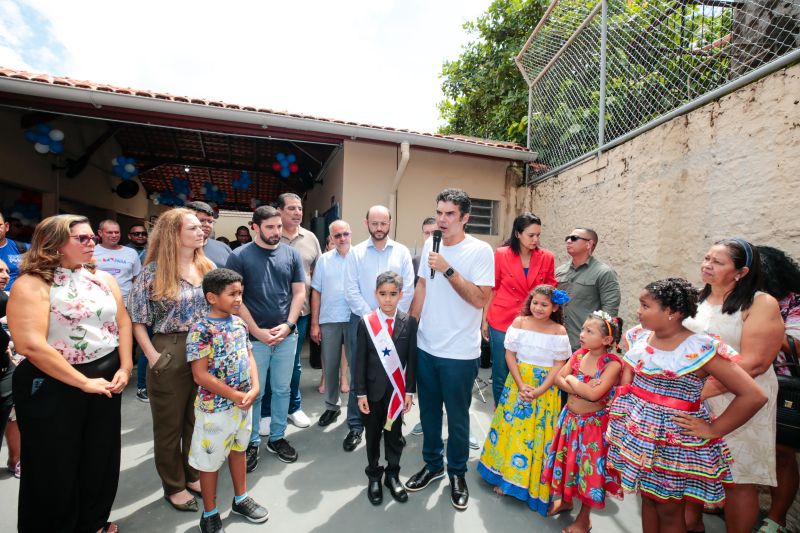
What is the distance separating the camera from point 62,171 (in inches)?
309

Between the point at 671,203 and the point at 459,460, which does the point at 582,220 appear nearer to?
the point at 671,203

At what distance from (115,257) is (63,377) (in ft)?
9.13

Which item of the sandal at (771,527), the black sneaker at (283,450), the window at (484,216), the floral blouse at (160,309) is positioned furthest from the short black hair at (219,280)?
the window at (484,216)

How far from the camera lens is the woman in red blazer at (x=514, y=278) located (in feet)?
11.0

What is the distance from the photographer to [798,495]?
7.89 ft

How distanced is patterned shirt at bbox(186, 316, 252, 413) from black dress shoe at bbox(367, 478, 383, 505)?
1114 mm

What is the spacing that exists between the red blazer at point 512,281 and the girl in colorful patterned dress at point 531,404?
2.37 ft

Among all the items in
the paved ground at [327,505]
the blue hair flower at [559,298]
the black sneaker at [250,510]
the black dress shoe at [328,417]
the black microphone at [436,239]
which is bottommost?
the paved ground at [327,505]

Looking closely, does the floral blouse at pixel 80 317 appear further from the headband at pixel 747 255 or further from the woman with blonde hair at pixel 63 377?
the headband at pixel 747 255

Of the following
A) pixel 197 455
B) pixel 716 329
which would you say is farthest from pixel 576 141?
pixel 197 455

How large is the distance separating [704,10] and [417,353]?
4.20 meters

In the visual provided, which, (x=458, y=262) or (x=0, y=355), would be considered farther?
(x=458, y=262)

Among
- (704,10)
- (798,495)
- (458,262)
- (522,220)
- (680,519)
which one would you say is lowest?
(798,495)

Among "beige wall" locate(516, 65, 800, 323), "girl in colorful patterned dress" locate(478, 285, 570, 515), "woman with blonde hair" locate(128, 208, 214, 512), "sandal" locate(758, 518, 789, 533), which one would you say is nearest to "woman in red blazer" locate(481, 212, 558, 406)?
"girl in colorful patterned dress" locate(478, 285, 570, 515)
